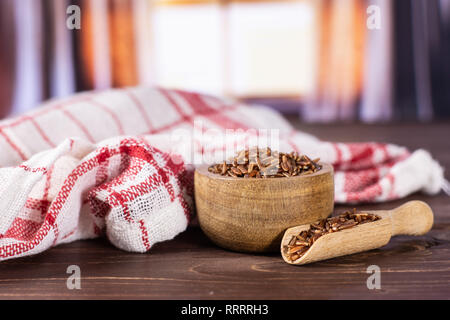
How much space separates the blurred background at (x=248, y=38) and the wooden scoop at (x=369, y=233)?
286cm

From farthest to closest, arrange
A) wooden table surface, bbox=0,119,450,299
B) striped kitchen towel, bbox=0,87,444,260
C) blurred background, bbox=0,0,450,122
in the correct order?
blurred background, bbox=0,0,450,122
striped kitchen towel, bbox=0,87,444,260
wooden table surface, bbox=0,119,450,299

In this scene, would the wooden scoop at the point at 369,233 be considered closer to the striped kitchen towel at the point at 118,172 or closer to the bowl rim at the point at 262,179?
the bowl rim at the point at 262,179

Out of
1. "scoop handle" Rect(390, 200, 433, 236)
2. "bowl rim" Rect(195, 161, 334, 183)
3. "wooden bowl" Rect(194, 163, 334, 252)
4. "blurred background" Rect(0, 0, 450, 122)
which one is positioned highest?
"blurred background" Rect(0, 0, 450, 122)

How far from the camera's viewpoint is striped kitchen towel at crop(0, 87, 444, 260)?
0.64 meters

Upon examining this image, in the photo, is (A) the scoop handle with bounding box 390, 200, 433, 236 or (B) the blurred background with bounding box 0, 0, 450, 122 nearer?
(A) the scoop handle with bounding box 390, 200, 433, 236

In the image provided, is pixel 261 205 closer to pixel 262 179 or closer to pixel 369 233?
pixel 262 179

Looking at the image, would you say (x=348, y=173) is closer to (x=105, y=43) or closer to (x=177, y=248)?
(x=177, y=248)

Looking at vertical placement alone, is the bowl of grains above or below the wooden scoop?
above

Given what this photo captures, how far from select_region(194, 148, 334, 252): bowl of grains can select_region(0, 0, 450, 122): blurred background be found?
9.65ft

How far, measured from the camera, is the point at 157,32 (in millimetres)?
3559

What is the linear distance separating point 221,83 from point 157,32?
2.03 feet

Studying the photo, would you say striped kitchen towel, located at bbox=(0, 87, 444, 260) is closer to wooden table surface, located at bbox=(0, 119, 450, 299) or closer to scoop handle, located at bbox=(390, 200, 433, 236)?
wooden table surface, located at bbox=(0, 119, 450, 299)

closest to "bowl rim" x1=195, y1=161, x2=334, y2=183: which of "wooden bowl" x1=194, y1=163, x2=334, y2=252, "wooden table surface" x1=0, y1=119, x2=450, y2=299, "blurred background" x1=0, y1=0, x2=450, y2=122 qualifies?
"wooden bowl" x1=194, y1=163, x2=334, y2=252

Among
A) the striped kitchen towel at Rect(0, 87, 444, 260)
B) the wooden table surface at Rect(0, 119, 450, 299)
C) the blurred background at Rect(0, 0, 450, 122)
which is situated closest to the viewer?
the wooden table surface at Rect(0, 119, 450, 299)
